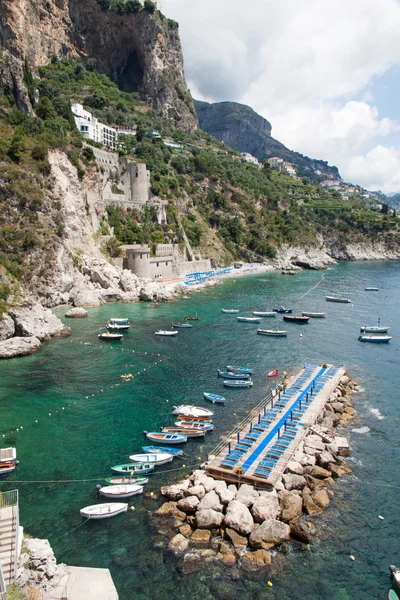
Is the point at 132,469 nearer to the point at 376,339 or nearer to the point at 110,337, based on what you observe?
the point at 110,337

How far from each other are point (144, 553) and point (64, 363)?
67.0 ft

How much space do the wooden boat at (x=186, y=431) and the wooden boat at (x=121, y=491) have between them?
16.2ft

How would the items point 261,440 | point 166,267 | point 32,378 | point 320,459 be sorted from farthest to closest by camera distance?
1. point 166,267
2. point 32,378
3. point 261,440
4. point 320,459

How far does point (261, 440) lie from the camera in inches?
877

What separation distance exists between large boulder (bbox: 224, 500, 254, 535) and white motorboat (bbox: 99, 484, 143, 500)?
4292 mm

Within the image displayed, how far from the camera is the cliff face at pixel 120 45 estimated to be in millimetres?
98625

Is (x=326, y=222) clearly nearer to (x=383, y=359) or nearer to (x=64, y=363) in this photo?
(x=383, y=359)

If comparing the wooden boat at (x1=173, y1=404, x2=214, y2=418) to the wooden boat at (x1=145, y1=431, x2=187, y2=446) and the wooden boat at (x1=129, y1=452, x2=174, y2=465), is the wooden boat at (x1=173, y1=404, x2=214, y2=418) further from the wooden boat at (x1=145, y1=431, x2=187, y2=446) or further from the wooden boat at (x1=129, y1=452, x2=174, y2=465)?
the wooden boat at (x1=129, y1=452, x2=174, y2=465)

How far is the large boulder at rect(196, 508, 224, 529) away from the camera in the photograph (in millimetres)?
16406

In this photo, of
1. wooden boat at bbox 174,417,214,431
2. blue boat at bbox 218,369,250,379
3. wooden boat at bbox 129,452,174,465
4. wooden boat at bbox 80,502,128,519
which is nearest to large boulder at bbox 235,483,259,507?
wooden boat at bbox 129,452,174,465

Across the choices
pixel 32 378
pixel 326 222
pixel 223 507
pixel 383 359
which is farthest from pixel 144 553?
pixel 326 222

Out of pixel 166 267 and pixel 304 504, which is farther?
pixel 166 267

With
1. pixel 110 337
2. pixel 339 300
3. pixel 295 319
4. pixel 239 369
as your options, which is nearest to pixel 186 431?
pixel 239 369

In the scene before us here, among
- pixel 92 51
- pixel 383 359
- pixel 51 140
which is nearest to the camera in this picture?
pixel 383 359
